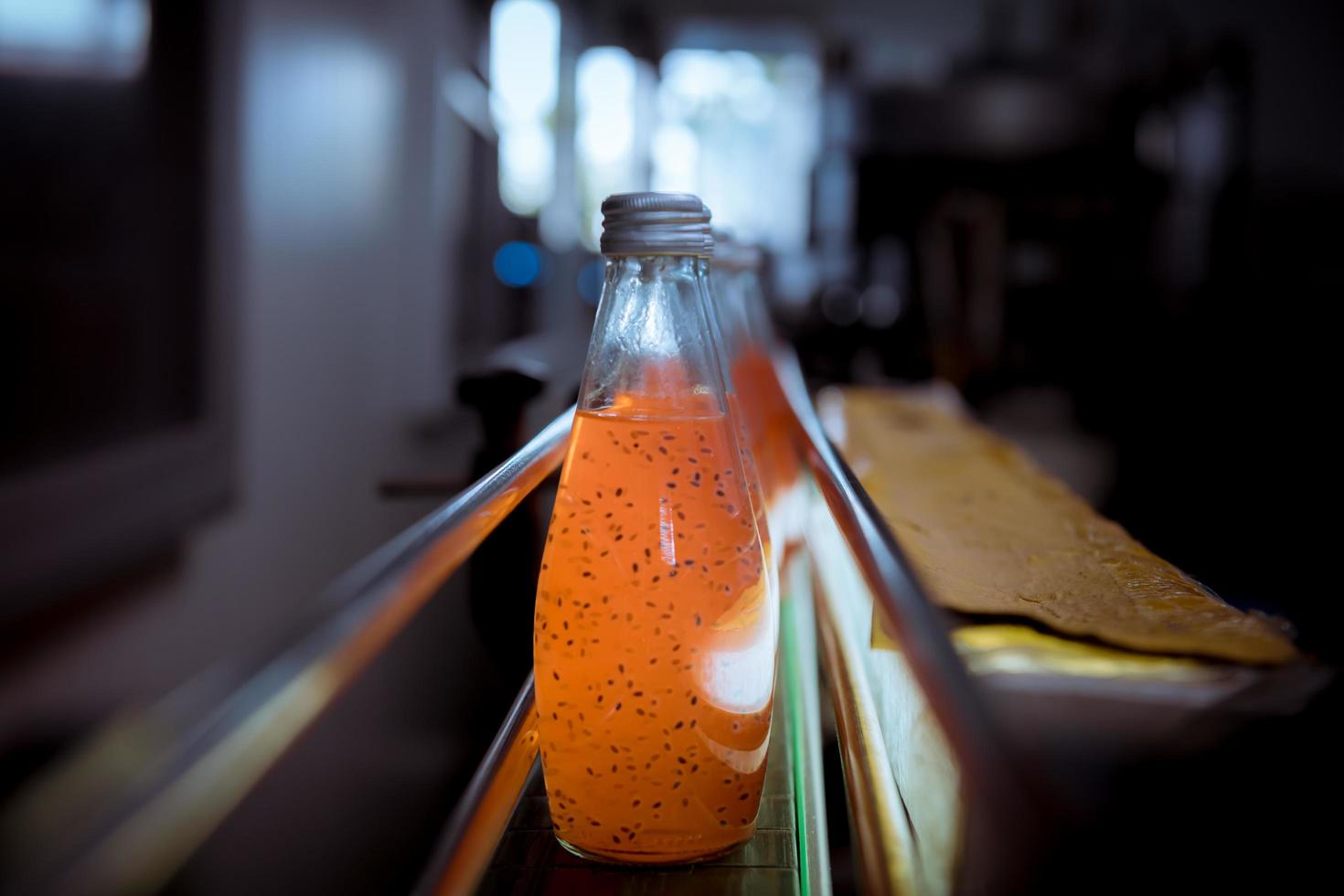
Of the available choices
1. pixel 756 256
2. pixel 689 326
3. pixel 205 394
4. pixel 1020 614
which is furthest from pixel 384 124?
pixel 1020 614

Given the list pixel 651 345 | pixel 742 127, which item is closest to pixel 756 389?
pixel 651 345

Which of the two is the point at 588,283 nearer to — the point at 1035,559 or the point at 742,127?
the point at 742,127

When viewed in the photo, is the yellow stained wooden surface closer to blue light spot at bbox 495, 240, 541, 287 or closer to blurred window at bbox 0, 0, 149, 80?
blurred window at bbox 0, 0, 149, 80

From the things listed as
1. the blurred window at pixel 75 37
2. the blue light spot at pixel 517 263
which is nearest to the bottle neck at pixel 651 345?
the blurred window at pixel 75 37

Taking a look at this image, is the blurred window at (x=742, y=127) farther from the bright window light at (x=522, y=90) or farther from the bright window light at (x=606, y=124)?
the bright window light at (x=522, y=90)

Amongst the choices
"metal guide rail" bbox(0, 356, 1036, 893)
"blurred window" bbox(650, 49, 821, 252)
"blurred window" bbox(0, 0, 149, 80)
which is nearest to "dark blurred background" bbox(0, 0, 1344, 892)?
"blurred window" bbox(0, 0, 149, 80)

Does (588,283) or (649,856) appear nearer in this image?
(649,856)
